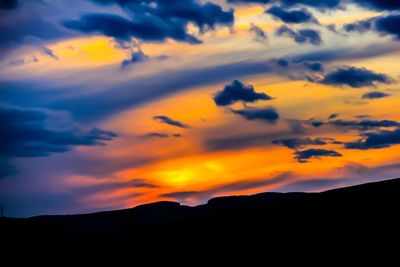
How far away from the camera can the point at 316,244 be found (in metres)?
60.6

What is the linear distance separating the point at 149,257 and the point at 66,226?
121 metres

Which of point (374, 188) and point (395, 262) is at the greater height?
point (374, 188)

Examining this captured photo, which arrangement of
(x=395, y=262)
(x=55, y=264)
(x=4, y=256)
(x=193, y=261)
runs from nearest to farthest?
1. (x=395, y=262)
2. (x=193, y=261)
3. (x=55, y=264)
4. (x=4, y=256)

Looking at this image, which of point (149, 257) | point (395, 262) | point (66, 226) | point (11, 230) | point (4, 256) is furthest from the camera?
point (66, 226)

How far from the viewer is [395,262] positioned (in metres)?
49.3

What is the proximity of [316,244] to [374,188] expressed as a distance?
19.0 metres

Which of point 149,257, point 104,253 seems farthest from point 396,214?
point 104,253

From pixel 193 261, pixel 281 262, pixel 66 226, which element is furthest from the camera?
pixel 66 226

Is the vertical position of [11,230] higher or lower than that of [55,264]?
higher

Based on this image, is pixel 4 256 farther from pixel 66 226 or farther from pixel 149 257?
pixel 66 226

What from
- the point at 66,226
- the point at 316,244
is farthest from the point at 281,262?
the point at 66,226

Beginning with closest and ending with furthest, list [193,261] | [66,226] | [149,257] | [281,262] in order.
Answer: [281,262]
[193,261]
[149,257]
[66,226]

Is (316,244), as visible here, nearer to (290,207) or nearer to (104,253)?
(290,207)

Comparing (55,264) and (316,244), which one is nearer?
(316,244)
